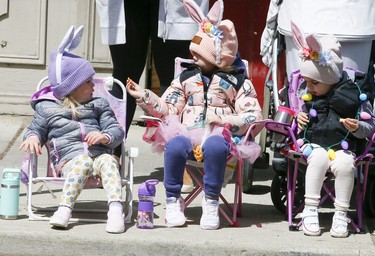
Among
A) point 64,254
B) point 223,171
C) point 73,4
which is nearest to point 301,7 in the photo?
point 223,171

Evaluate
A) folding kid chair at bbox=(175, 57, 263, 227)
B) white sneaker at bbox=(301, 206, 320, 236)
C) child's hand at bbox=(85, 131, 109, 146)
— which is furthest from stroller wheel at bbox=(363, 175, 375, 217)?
child's hand at bbox=(85, 131, 109, 146)

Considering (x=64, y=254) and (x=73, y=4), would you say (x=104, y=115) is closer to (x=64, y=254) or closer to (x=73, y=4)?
(x=64, y=254)

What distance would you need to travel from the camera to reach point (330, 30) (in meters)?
6.47

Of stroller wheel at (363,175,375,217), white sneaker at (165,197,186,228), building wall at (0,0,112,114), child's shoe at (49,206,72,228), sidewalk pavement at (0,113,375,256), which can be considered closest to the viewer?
sidewalk pavement at (0,113,375,256)

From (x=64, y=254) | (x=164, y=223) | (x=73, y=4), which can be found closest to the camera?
(x=64, y=254)

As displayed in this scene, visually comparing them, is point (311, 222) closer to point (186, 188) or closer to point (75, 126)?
point (186, 188)

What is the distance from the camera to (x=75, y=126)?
6.35 meters

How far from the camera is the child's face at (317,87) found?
624 centimetres

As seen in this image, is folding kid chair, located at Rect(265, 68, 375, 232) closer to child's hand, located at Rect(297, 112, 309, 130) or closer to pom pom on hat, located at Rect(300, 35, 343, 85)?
child's hand, located at Rect(297, 112, 309, 130)

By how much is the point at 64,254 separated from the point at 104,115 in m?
0.96

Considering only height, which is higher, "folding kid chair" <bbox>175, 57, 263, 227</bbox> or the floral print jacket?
the floral print jacket

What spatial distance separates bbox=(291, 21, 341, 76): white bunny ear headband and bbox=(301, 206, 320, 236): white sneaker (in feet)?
2.68

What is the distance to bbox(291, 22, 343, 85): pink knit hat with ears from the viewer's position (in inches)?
241

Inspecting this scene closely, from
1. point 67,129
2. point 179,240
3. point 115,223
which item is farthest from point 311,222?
point 67,129
